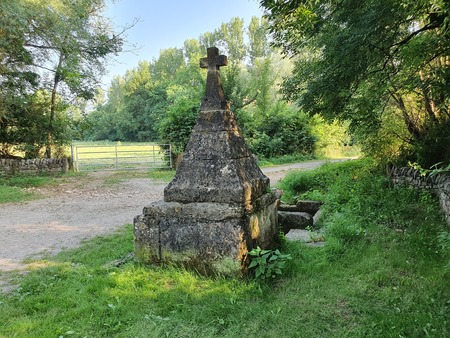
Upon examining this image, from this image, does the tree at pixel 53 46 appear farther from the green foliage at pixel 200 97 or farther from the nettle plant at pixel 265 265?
the nettle plant at pixel 265 265

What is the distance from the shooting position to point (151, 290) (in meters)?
3.34

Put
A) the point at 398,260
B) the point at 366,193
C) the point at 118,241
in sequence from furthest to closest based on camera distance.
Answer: the point at 366,193
the point at 118,241
the point at 398,260

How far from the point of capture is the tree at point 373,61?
166 inches

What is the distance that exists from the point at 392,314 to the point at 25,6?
1201 centimetres

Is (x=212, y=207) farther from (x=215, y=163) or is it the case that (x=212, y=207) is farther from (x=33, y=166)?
(x=33, y=166)

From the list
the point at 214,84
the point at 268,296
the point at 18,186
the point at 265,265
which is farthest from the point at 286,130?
the point at 268,296

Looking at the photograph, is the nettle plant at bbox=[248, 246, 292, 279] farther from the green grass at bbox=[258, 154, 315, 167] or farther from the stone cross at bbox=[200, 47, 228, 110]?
the green grass at bbox=[258, 154, 315, 167]

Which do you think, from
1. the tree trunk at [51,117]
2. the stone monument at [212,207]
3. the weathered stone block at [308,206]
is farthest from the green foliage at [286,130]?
the stone monument at [212,207]

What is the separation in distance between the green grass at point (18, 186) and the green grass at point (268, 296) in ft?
23.4

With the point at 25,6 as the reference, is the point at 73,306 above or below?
below

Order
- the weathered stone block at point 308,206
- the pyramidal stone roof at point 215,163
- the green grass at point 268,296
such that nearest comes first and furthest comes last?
the green grass at point 268,296, the pyramidal stone roof at point 215,163, the weathered stone block at point 308,206

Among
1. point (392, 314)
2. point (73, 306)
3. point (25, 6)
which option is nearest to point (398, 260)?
point (392, 314)

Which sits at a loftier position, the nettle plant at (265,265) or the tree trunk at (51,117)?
the tree trunk at (51,117)

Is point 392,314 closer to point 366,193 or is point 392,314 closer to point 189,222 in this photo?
point 189,222
